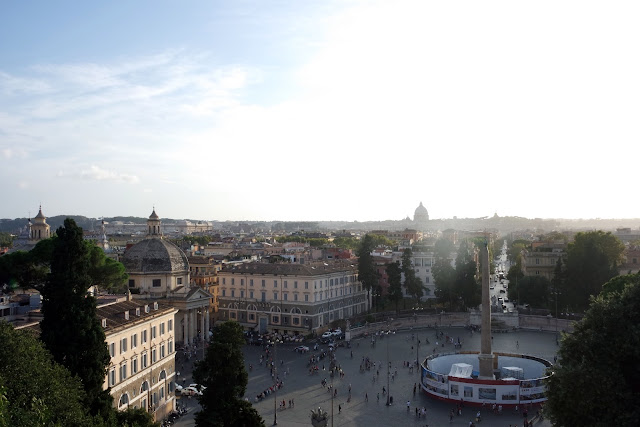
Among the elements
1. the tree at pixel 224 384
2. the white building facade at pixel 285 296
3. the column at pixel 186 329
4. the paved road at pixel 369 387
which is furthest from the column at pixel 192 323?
the tree at pixel 224 384

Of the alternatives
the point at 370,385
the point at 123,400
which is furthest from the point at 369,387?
the point at 123,400

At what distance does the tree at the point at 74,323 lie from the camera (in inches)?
798

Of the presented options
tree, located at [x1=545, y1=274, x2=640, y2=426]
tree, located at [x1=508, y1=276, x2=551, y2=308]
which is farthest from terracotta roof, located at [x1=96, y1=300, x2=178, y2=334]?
tree, located at [x1=508, y1=276, x2=551, y2=308]

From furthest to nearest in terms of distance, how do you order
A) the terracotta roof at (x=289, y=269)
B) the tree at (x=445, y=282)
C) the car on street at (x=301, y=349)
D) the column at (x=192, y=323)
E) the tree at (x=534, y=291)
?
the tree at (x=534, y=291) → the tree at (x=445, y=282) → the terracotta roof at (x=289, y=269) → the column at (x=192, y=323) → the car on street at (x=301, y=349)

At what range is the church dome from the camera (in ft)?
169

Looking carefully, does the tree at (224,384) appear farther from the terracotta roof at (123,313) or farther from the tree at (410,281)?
A: the tree at (410,281)

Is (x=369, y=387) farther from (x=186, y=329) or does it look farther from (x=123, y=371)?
(x=186, y=329)

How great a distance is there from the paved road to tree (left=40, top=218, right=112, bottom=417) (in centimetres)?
975

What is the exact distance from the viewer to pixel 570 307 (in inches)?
2235

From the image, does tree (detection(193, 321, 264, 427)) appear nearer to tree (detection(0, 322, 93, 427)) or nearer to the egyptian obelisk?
tree (detection(0, 322, 93, 427))

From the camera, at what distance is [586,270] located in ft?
173

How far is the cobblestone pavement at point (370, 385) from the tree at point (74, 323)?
10971mm

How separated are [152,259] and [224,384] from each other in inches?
1241

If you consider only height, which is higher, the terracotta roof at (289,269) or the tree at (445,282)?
the terracotta roof at (289,269)
